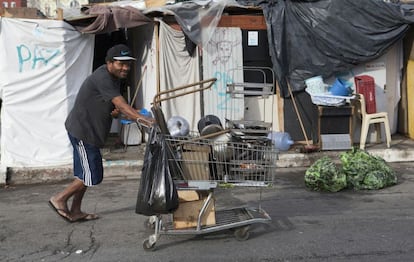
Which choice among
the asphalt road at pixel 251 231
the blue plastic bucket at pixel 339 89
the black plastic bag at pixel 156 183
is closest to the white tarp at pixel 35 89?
the asphalt road at pixel 251 231

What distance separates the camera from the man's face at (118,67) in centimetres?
508

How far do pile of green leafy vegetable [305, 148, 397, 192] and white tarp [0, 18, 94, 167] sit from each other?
3.95 metres

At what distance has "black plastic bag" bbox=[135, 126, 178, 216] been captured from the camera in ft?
14.5

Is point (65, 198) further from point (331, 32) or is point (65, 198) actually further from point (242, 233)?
point (331, 32)

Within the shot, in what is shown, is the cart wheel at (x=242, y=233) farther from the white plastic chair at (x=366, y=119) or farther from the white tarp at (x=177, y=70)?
the white plastic chair at (x=366, y=119)

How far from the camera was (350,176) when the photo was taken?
7098 mm

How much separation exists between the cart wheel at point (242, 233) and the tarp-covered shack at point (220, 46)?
420 centimetres

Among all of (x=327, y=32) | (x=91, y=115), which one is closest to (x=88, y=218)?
(x=91, y=115)

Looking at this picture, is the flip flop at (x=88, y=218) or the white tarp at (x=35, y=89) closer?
A: the flip flop at (x=88, y=218)

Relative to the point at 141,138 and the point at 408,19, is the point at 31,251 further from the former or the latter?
the point at 408,19

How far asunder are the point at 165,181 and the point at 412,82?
22.6 ft

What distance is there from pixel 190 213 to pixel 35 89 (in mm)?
4457

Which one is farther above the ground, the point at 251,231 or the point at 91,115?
the point at 91,115

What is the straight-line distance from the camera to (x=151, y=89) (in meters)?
9.59
